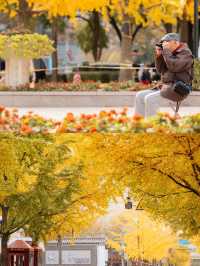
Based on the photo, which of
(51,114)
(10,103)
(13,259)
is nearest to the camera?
(13,259)

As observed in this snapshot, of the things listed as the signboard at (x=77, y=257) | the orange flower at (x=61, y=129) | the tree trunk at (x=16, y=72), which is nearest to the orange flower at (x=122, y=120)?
the orange flower at (x=61, y=129)

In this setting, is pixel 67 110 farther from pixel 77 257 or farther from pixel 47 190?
pixel 47 190

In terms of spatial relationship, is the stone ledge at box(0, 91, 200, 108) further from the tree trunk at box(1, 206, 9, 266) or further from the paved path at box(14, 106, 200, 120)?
the tree trunk at box(1, 206, 9, 266)

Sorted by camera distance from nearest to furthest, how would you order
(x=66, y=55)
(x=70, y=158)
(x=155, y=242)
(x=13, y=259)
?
(x=70, y=158) < (x=13, y=259) < (x=155, y=242) < (x=66, y=55)

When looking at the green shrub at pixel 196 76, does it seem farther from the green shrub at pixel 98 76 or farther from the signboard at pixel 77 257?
the green shrub at pixel 98 76

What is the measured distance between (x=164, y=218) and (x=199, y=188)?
3.76 ft

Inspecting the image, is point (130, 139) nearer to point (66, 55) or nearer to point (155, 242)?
point (155, 242)

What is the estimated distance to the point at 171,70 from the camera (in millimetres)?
19234

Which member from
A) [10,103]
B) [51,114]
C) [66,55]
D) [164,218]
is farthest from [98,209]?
[66,55]

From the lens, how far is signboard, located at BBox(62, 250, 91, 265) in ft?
68.0

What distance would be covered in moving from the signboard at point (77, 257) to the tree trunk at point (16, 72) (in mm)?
17537

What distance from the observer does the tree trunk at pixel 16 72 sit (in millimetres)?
38656

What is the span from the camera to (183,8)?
1847 inches

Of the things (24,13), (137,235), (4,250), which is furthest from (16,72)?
(4,250)
